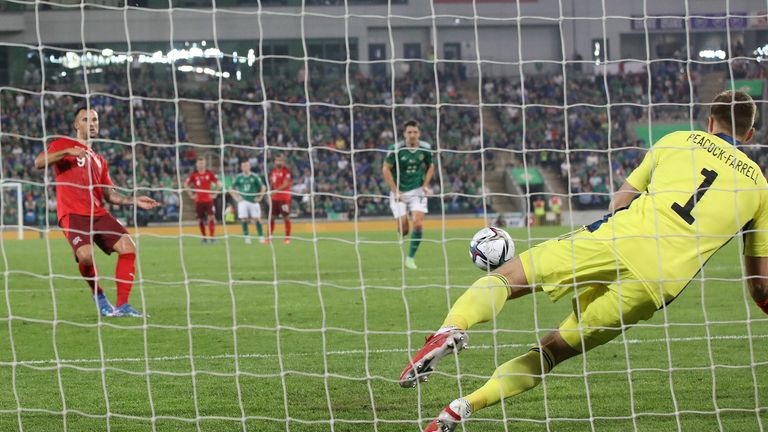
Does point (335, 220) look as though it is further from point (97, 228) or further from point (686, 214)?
point (686, 214)

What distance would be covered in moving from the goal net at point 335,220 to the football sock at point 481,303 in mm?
336

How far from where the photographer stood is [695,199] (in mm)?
4852

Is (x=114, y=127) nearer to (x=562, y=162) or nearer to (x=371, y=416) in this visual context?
(x=562, y=162)

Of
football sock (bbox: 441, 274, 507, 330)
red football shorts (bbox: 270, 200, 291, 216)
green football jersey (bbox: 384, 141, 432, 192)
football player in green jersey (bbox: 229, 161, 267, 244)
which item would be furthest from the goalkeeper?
football player in green jersey (bbox: 229, 161, 267, 244)

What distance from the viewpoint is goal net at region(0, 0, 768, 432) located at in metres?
5.68

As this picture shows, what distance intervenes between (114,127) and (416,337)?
27785 millimetres

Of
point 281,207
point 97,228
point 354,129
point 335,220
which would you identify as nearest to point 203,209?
point 281,207

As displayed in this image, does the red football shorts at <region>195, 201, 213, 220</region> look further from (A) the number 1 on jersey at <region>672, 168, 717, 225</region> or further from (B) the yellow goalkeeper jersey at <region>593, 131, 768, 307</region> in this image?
(A) the number 1 on jersey at <region>672, 168, 717, 225</region>

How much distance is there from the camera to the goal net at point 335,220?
568 centimetres

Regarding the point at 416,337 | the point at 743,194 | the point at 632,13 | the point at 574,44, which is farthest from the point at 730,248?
the point at 574,44

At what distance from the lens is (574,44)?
4016cm

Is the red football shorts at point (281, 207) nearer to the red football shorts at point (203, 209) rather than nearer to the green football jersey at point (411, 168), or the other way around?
the red football shorts at point (203, 209)

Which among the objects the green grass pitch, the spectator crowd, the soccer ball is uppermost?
the spectator crowd

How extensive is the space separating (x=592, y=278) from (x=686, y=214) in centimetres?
55
